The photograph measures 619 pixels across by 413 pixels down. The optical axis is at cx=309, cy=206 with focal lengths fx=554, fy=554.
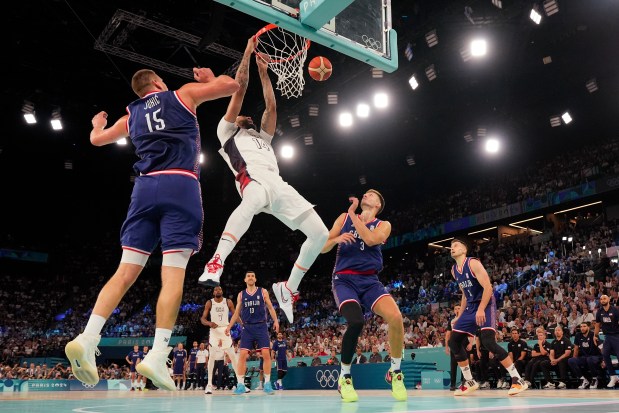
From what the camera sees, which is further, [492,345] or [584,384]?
[584,384]

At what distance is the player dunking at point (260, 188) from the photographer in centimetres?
573

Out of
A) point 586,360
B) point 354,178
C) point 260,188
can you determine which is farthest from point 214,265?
point 354,178

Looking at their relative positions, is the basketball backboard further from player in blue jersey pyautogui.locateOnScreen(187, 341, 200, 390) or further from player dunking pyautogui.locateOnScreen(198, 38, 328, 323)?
player in blue jersey pyautogui.locateOnScreen(187, 341, 200, 390)

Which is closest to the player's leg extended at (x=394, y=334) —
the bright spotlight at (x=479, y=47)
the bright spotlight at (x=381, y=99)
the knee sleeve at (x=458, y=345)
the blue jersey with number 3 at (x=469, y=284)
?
the knee sleeve at (x=458, y=345)

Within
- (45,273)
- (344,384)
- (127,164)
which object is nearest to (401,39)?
(344,384)

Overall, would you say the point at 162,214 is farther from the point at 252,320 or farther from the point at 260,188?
the point at 252,320

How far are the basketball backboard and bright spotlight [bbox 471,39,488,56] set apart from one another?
9.73 metres

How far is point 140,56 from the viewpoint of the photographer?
58.3 ft

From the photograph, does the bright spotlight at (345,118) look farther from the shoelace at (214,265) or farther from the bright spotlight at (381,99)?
the shoelace at (214,265)

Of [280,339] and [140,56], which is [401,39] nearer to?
[140,56]

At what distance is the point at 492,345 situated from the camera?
8562mm

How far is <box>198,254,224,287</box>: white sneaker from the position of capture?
4.68 m

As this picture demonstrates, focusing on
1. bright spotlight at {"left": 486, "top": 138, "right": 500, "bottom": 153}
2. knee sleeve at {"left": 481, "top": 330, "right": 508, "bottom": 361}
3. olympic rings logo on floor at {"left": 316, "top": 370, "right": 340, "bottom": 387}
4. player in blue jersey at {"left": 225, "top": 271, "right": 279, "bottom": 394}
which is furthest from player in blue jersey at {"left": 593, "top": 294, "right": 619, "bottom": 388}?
bright spotlight at {"left": 486, "top": 138, "right": 500, "bottom": 153}

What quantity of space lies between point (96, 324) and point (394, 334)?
394cm
